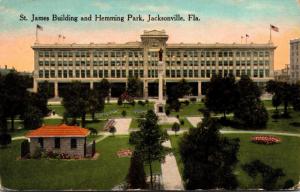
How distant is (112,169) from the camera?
19.0 meters

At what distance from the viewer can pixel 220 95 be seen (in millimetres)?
25984

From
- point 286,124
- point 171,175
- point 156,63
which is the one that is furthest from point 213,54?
point 171,175

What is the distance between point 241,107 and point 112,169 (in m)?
9.41

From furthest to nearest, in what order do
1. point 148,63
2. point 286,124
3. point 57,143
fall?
point 148,63
point 286,124
point 57,143

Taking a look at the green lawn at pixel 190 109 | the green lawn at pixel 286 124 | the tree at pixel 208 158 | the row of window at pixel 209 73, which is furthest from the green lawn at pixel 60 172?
the row of window at pixel 209 73

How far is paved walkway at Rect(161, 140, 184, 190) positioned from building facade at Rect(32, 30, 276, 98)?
663 cm

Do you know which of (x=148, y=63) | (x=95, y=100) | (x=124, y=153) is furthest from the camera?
(x=95, y=100)

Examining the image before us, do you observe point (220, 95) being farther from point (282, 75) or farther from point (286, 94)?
point (286, 94)

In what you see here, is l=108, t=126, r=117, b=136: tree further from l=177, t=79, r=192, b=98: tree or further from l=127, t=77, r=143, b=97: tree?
l=177, t=79, r=192, b=98: tree

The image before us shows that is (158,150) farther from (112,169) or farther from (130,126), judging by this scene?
(130,126)

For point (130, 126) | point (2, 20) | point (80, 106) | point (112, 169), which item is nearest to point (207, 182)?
point (112, 169)

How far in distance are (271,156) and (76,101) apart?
42.7ft

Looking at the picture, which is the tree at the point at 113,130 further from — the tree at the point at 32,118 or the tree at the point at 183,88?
the tree at the point at 183,88

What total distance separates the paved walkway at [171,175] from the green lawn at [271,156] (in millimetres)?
324
